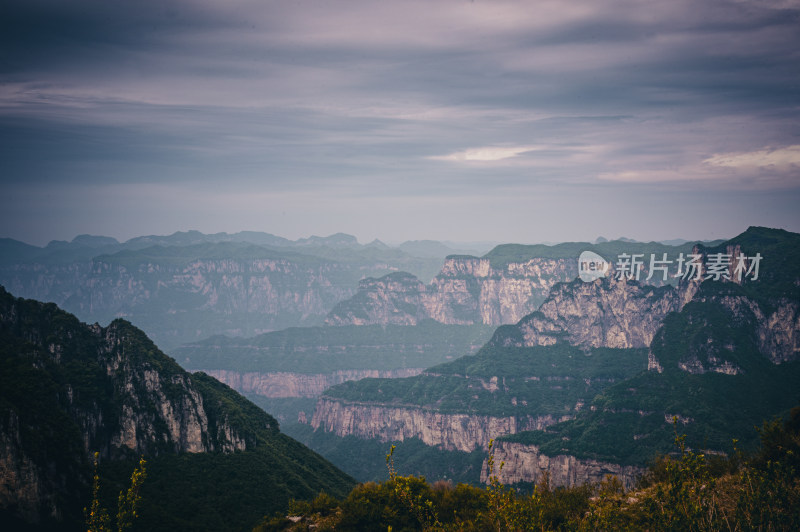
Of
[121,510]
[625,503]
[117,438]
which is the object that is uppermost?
[121,510]

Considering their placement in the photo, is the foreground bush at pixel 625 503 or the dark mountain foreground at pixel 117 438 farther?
the dark mountain foreground at pixel 117 438

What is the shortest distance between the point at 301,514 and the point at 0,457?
37402 millimetres

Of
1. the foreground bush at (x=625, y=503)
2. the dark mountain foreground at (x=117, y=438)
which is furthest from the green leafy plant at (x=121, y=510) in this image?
Answer: the dark mountain foreground at (x=117, y=438)

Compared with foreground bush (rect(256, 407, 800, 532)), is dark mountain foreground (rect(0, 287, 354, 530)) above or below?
below

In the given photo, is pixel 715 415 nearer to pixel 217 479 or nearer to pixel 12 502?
pixel 217 479

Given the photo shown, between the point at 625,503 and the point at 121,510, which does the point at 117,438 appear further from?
the point at 625,503

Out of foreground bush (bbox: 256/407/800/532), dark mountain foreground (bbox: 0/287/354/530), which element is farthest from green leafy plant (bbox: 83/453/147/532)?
dark mountain foreground (bbox: 0/287/354/530)

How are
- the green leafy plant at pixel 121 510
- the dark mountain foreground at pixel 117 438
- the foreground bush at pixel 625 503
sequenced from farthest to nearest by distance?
the dark mountain foreground at pixel 117 438
the foreground bush at pixel 625 503
the green leafy plant at pixel 121 510

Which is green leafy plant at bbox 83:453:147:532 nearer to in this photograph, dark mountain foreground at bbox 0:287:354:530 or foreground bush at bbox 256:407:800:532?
foreground bush at bbox 256:407:800:532

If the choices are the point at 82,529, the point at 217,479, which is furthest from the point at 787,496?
the point at 217,479

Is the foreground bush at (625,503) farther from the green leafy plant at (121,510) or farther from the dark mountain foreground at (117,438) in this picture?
the dark mountain foreground at (117,438)

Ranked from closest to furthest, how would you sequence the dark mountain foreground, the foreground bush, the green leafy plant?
the green leafy plant → the foreground bush → the dark mountain foreground

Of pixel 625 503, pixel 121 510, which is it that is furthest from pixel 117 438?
pixel 625 503

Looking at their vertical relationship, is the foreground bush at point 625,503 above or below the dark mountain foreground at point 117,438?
above
